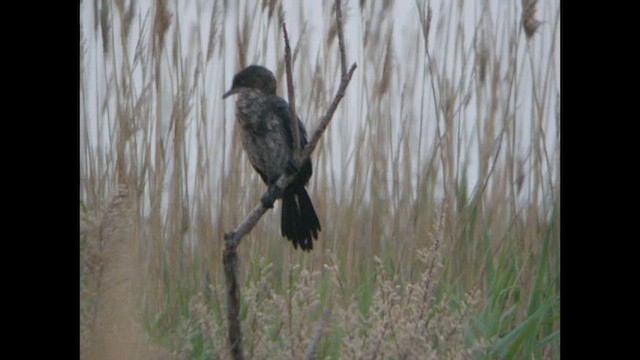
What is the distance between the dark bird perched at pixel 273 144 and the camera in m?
2.32

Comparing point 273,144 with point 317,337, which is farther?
point 273,144

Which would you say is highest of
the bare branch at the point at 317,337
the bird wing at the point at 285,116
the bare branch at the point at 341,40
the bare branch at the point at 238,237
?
the bare branch at the point at 341,40

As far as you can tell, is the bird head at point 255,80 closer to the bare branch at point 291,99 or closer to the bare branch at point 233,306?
the bare branch at point 291,99

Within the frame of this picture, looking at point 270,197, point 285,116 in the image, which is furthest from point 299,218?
point 285,116

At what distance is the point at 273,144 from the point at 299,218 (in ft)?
0.61

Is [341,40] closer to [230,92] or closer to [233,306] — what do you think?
[230,92]

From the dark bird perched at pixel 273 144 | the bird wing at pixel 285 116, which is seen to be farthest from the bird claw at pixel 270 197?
the bird wing at pixel 285 116

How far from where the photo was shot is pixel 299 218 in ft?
7.58

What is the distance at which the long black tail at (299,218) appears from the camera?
90.9 inches

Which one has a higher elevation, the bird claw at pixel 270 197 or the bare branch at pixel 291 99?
the bare branch at pixel 291 99

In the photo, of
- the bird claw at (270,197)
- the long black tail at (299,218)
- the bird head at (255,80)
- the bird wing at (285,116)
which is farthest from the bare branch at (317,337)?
the bird head at (255,80)

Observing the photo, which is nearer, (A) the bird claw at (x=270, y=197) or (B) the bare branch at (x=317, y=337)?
(B) the bare branch at (x=317, y=337)

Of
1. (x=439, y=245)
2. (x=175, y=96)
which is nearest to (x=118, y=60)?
(x=175, y=96)

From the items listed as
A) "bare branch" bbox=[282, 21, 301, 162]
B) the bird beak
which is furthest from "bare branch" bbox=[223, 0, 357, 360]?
the bird beak
